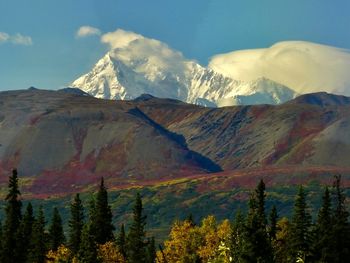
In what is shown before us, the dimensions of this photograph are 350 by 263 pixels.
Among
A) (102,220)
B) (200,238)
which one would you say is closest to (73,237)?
(102,220)

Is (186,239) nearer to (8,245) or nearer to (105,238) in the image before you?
(105,238)

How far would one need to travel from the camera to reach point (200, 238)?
140 meters

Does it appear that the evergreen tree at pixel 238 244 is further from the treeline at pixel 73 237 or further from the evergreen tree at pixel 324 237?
the treeline at pixel 73 237

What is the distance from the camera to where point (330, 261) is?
341ft

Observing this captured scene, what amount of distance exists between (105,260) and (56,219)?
2389 cm

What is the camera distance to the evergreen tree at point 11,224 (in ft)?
465

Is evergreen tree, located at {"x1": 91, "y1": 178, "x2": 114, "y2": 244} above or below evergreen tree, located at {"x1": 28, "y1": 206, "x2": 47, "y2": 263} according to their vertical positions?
above

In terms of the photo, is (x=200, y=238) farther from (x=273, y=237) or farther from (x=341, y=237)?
(x=341, y=237)

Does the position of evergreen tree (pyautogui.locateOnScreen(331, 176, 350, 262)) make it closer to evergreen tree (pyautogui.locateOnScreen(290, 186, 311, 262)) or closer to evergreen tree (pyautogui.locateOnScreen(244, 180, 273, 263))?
evergreen tree (pyautogui.locateOnScreen(290, 186, 311, 262))

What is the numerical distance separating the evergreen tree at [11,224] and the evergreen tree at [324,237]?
56282 mm

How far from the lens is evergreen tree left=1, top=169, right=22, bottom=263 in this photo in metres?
142

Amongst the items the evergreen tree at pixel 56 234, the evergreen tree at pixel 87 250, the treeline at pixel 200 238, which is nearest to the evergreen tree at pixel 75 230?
the treeline at pixel 200 238

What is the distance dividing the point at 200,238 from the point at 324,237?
38.3 m

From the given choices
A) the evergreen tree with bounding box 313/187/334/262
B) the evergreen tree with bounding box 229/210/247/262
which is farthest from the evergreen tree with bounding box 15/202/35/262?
the evergreen tree with bounding box 313/187/334/262
